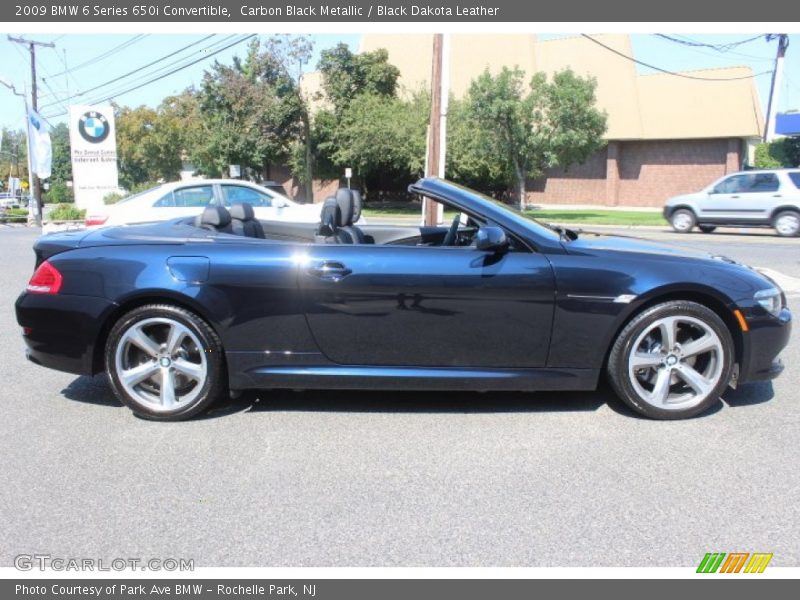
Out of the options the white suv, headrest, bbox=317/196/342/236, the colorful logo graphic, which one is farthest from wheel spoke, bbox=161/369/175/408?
the white suv

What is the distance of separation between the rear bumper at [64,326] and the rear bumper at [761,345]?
3885 millimetres

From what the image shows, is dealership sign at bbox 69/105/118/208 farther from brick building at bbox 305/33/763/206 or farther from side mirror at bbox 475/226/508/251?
side mirror at bbox 475/226/508/251

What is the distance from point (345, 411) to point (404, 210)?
118ft

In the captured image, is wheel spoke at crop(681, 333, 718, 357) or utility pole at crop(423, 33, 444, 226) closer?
wheel spoke at crop(681, 333, 718, 357)

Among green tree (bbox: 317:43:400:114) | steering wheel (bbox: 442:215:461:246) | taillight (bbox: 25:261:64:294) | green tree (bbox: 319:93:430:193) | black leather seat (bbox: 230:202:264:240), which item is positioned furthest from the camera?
green tree (bbox: 317:43:400:114)

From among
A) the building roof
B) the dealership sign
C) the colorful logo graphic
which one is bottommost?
the colorful logo graphic

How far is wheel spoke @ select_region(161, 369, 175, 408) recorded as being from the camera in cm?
439

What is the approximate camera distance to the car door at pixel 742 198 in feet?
62.1

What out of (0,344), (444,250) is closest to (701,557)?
(444,250)

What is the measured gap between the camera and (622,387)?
4.29m

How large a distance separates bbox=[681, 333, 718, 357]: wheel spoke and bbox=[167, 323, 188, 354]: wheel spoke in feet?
10.0

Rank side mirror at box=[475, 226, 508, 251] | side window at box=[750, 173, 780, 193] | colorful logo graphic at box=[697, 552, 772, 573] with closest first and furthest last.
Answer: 1. colorful logo graphic at box=[697, 552, 772, 573]
2. side mirror at box=[475, 226, 508, 251]
3. side window at box=[750, 173, 780, 193]

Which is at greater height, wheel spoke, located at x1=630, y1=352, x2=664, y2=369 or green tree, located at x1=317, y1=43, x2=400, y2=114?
green tree, located at x1=317, y1=43, x2=400, y2=114

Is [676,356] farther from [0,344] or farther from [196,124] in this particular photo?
[196,124]
